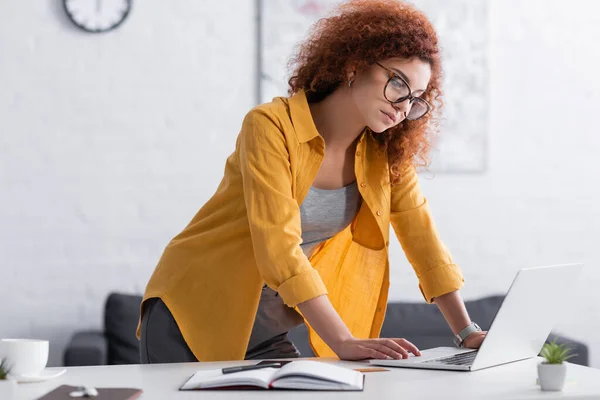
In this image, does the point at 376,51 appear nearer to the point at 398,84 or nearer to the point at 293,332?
the point at 398,84

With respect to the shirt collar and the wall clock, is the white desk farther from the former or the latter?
the wall clock

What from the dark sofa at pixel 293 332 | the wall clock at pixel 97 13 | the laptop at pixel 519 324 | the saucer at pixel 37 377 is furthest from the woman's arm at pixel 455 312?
the wall clock at pixel 97 13

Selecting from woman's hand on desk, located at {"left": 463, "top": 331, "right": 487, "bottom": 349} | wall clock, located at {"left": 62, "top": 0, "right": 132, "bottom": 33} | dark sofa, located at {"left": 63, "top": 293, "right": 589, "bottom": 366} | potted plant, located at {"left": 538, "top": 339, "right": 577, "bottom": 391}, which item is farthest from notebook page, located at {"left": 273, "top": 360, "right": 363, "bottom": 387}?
wall clock, located at {"left": 62, "top": 0, "right": 132, "bottom": 33}

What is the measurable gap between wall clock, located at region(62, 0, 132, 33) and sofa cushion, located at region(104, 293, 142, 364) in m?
1.16

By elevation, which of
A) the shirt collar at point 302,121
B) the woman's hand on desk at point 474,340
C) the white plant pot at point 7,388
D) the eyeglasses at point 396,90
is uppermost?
the eyeglasses at point 396,90

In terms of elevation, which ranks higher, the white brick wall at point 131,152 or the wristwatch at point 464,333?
the white brick wall at point 131,152

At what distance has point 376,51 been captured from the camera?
1705mm

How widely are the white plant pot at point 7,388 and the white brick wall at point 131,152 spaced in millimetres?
2197

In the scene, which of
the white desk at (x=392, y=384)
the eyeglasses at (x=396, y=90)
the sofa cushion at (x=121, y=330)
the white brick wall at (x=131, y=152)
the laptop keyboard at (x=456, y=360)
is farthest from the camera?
the white brick wall at (x=131, y=152)

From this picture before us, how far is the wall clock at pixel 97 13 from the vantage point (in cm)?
338

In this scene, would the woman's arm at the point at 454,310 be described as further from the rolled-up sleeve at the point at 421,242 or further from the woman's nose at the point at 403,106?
the woman's nose at the point at 403,106

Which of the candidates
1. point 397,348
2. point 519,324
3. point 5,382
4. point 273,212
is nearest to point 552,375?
point 519,324

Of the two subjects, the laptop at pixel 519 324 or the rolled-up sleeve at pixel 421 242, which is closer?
the laptop at pixel 519 324

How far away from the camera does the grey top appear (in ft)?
5.87
